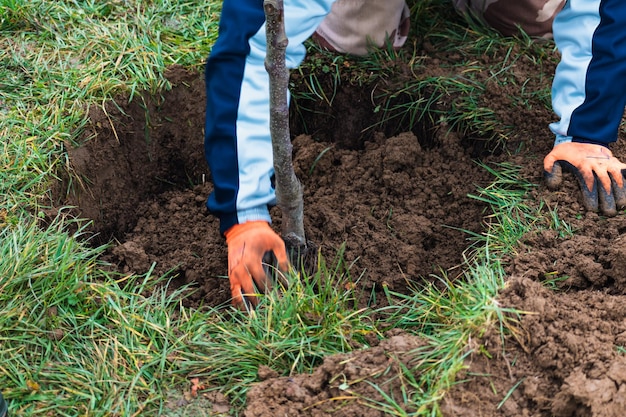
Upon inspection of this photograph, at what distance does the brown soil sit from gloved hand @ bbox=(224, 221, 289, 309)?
0.33 ft

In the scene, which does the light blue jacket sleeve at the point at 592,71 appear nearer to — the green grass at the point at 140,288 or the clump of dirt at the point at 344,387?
the green grass at the point at 140,288

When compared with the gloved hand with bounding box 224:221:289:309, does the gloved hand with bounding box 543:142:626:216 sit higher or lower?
higher

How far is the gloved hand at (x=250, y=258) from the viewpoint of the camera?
6.97ft

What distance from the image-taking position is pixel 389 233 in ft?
8.09

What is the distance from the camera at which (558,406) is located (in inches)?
63.8

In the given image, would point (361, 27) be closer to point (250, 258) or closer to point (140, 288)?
point (250, 258)

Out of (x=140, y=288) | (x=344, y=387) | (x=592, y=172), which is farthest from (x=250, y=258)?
(x=592, y=172)

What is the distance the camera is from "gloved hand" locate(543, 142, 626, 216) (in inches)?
87.7

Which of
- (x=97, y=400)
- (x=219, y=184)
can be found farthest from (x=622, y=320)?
(x=97, y=400)

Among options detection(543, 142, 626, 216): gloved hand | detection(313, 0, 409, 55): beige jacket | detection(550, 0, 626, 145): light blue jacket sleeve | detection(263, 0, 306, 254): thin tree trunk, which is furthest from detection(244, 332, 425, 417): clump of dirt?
detection(313, 0, 409, 55): beige jacket

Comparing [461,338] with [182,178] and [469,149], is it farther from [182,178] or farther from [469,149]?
[182,178]

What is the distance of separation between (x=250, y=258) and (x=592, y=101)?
121 centimetres

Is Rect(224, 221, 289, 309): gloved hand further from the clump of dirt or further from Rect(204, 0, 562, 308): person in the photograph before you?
the clump of dirt

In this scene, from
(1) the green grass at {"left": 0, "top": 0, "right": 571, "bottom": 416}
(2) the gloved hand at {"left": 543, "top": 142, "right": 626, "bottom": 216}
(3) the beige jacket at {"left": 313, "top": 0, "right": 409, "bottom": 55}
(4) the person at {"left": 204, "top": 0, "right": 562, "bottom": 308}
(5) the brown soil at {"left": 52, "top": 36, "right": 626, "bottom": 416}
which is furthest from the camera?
(3) the beige jacket at {"left": 313, "top": 0, "right": 409, "bottom": 55}
